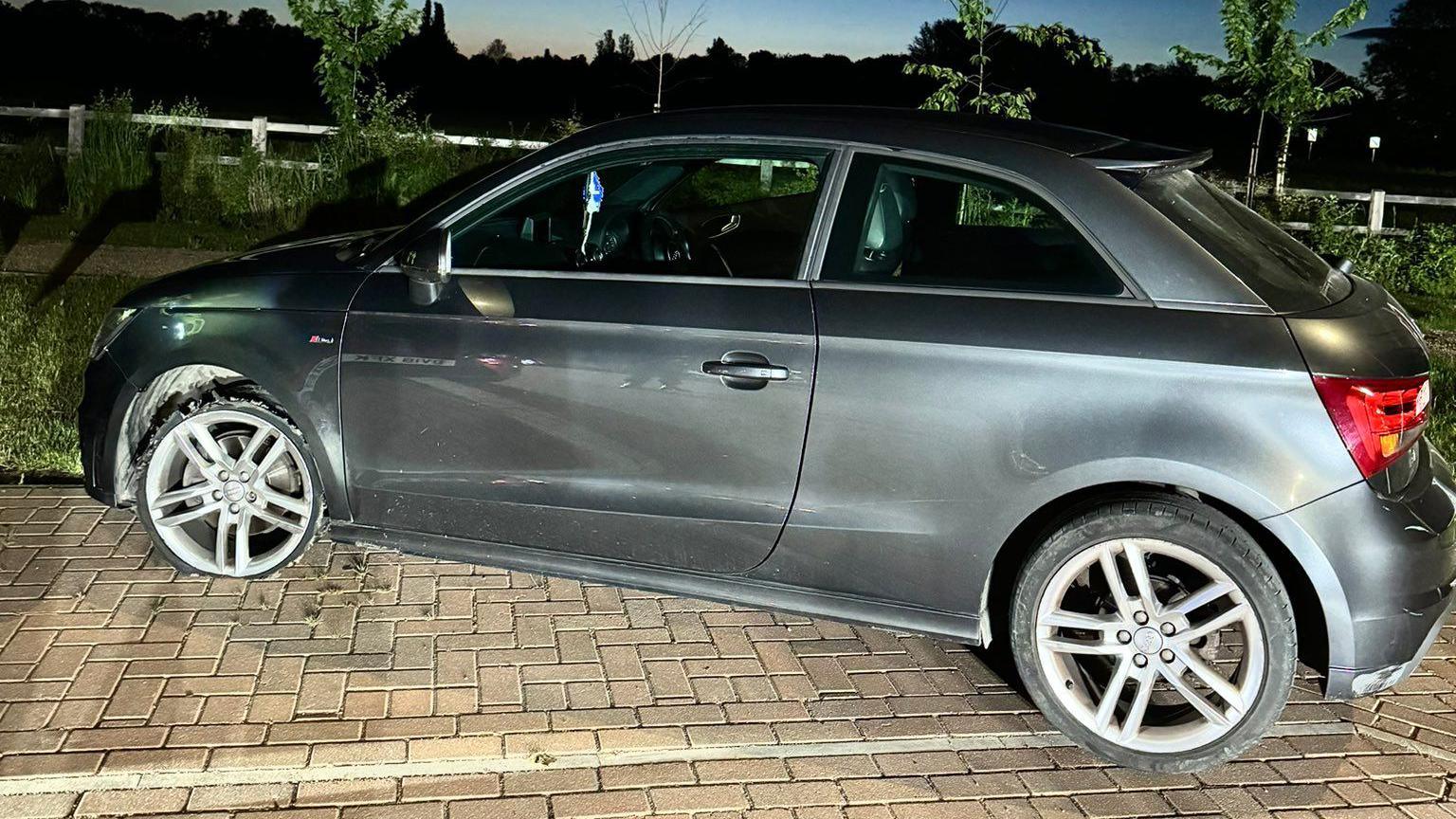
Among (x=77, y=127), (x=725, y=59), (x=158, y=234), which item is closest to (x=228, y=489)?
(x=158, y=234)

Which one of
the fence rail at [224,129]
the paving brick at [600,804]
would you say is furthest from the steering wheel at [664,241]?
the fence rail at [224,129]

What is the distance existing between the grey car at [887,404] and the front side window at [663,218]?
17mm

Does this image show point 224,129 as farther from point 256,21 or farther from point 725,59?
point 256,21

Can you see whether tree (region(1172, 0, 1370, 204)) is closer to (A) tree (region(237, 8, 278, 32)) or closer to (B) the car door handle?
(B) the car door handle

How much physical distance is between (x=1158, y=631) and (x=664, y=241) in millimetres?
2041

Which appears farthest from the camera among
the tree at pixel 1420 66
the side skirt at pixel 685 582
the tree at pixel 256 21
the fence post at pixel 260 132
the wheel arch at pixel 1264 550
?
the tree at pixel 256 21

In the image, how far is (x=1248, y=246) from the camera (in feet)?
13.4

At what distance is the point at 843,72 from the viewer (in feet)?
105

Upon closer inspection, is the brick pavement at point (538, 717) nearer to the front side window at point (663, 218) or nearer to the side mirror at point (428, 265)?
the side mirror at point (428, 265)

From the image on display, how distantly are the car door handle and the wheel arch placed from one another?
0.85 metres

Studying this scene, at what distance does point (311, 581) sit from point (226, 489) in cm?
46

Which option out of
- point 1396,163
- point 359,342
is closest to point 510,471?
point 359,342

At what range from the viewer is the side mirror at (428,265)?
4.49 m

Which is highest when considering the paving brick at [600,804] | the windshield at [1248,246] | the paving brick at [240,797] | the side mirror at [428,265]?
the windshield at [1248,246]
